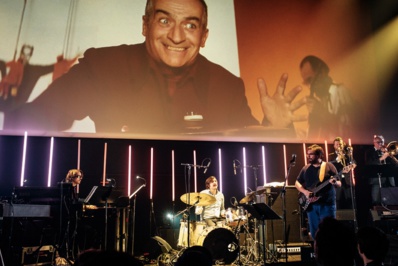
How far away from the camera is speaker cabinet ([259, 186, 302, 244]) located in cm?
681

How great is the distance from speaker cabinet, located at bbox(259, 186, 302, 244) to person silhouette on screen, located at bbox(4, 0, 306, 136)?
1332 mm

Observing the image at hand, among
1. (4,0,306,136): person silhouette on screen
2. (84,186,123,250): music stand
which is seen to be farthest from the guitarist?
(84,186,123,250): music stand

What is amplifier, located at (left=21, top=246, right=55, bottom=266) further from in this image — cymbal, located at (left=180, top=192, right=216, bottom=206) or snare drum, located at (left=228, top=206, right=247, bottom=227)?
snare drum, located at (left=228, top=206, right=247, bottom=227)

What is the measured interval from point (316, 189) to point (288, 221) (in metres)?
1.39

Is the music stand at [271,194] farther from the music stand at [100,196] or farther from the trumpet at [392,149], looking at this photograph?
the music stand at [100,196]

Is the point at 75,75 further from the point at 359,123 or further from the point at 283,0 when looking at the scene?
the point at 359,123

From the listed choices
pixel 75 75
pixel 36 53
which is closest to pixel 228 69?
pixel 75 75

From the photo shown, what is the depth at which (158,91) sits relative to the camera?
710cm

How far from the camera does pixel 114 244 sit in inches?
266

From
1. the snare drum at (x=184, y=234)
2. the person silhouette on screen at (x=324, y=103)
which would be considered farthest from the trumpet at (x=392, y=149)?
the snare drum at (x=184, y=234)

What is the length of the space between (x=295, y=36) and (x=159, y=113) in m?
3.47

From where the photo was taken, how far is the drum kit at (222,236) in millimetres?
6320

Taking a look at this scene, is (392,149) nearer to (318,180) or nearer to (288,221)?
(318,180)

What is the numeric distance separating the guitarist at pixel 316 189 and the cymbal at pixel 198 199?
1.51 m
